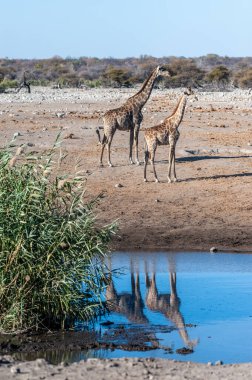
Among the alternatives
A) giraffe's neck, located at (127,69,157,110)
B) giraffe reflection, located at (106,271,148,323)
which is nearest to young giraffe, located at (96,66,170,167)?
giraffe's neck, located at (127,69,157,110)

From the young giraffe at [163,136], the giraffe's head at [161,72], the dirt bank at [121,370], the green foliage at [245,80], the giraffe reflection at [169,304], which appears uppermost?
→ the giraffe's head at [161,72]

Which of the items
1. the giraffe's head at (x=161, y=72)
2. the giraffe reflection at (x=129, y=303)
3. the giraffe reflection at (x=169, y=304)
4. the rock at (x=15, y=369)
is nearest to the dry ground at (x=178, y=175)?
the giraffe reflection at (x=129, y=303)

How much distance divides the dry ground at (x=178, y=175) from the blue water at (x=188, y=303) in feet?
2.76

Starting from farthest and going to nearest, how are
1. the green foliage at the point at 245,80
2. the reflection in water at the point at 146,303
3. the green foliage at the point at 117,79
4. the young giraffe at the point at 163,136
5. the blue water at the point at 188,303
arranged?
the green foliage at the point at 117,79
the green foliage at the point at 245,80
the young giraffe at the point at 163,136
the reflection in water at the point at 146,303
the blue water at the point at 188,303

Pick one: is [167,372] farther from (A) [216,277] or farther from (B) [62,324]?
(A) [216,277]

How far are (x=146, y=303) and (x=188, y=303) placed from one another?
50 cm

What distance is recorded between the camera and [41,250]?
1120 centimetres

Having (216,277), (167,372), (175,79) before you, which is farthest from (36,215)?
(175,79)

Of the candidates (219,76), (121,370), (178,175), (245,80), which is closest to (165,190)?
(178,175)

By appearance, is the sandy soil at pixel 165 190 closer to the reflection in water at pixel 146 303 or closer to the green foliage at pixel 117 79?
the reflection in water at pixel 146 303

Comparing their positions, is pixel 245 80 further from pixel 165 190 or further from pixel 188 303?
pixel 188 303

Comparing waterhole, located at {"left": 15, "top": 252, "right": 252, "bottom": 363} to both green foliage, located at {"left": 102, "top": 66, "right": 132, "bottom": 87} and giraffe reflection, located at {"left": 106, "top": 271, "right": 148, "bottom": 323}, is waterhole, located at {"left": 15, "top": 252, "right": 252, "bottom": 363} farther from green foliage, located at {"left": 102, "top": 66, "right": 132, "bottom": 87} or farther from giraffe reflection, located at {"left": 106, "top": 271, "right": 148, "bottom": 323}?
green foliage, located at {"left": 102, "top": 66, "right": 132, "bottom": 87}

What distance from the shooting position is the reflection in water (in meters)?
11.9

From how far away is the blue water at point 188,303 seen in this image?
417 inches
